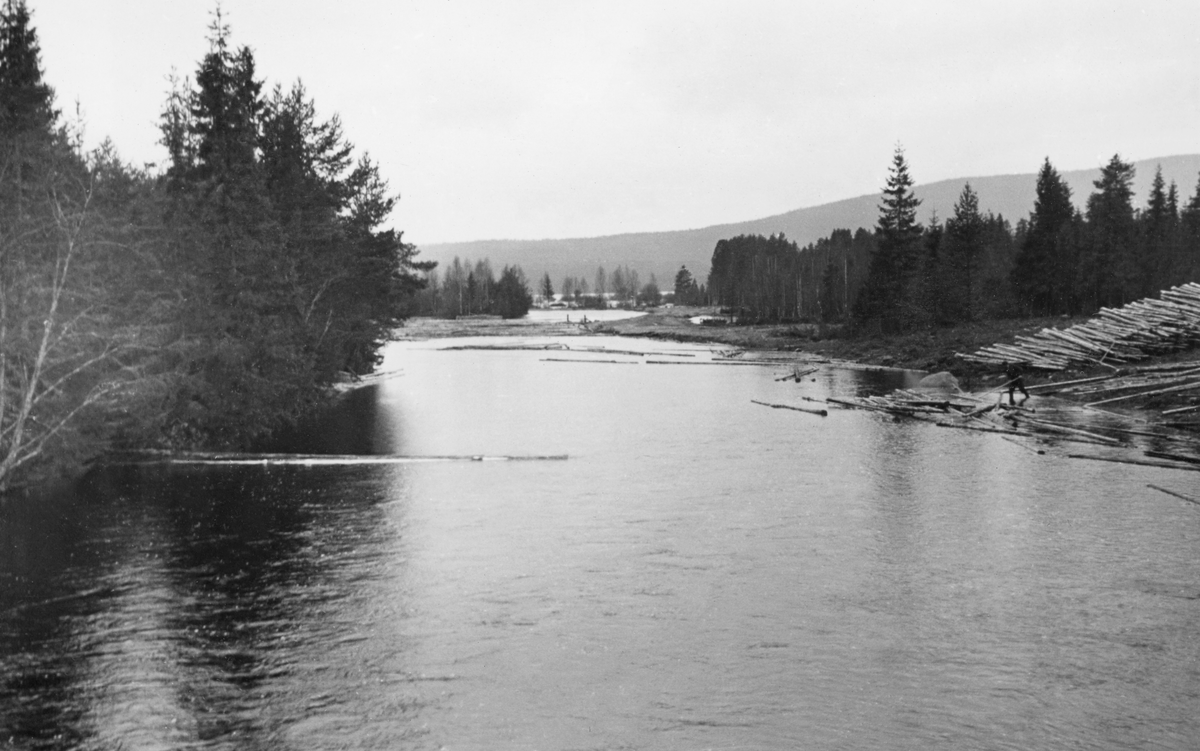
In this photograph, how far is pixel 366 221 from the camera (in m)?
54.9

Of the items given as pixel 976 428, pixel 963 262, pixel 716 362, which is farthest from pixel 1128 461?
pixel 963 262

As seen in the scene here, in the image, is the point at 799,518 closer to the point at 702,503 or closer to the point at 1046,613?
the point at 702,503

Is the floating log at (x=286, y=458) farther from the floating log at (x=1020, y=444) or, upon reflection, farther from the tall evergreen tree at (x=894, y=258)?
the tall evergreen tree at (x=894, y=258)

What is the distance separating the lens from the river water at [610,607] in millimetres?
11055

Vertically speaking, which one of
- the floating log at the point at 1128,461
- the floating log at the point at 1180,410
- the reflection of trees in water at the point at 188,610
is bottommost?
the floating log at the point at 1128,461

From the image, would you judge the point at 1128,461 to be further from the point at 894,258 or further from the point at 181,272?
the point at 894,258

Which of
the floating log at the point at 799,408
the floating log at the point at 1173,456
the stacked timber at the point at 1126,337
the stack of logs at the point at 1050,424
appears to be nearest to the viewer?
the floating log at the point at 1173,456

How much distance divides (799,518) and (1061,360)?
1182 inches

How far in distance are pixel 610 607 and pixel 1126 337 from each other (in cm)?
3858

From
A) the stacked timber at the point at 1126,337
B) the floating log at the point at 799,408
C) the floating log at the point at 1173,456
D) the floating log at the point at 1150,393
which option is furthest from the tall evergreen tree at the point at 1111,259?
the floating log at the point at 1173,456

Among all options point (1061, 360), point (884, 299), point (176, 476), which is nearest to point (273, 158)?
point (176, 476)

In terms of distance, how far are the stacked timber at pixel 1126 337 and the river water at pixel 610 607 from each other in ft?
60.0

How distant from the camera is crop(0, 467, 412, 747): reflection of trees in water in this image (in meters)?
11.4

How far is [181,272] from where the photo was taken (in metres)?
31.1
